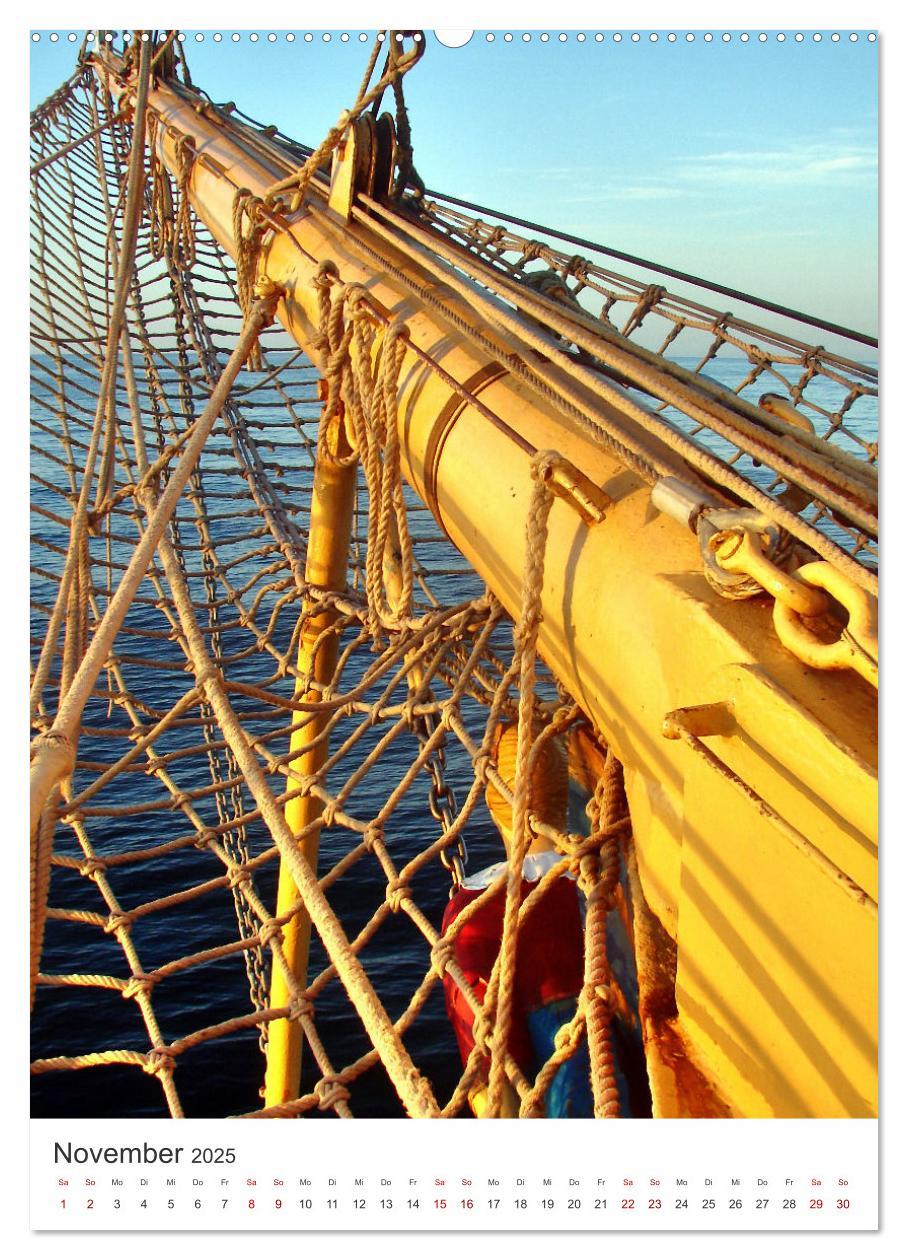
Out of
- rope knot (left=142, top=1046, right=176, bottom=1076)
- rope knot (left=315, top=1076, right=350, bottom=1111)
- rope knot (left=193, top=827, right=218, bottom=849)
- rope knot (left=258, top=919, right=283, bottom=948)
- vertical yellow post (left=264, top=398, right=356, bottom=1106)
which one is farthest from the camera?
vertical yellow post (left=264, top=398, right=356, bottom=1106)

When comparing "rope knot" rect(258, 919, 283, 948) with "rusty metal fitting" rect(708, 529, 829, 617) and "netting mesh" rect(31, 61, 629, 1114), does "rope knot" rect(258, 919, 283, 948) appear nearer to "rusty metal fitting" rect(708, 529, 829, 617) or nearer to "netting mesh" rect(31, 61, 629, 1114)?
"netting mesh" rect(31, 61, 629, 1114)

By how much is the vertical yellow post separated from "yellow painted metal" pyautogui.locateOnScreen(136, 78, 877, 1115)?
1.10 metres

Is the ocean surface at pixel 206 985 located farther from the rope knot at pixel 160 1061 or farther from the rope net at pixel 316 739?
the rope knot at pixel 160 1061

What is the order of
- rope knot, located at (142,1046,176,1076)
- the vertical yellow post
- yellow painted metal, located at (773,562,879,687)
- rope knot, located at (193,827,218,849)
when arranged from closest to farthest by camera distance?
yellow painted metal, located at (773,562,879,687)
rope knot, located at (142,1046,176,1076)
rope knot, located at (193,827,218,849)
the vertical yellow post

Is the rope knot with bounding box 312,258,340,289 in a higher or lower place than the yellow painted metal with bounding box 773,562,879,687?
higher

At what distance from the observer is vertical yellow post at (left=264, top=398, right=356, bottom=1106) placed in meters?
2.33

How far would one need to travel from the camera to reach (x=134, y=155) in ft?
5.65

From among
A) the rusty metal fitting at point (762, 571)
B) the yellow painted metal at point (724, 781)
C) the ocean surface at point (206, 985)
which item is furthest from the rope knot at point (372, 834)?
the ocean surface at point (206, 985)

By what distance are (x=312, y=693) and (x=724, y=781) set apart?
1842 millimetres

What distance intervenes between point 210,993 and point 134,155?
411 centimetres

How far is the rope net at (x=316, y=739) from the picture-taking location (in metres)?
1.08

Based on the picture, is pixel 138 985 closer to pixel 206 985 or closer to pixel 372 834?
pixel 372 834

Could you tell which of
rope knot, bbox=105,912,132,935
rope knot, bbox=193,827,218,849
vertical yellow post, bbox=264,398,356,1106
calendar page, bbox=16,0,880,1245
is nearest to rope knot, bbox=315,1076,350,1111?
calendar page, bbox=16,0,880,1245

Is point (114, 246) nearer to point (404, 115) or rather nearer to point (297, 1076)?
point (404, 115)
